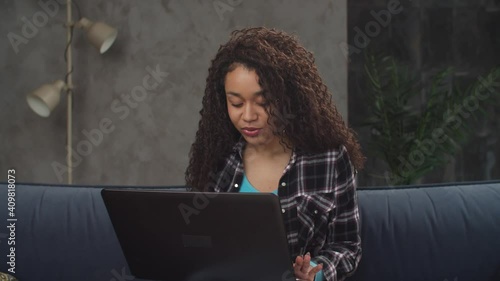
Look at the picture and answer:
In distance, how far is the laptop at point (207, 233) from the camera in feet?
5.13

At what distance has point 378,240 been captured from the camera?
2201 mm

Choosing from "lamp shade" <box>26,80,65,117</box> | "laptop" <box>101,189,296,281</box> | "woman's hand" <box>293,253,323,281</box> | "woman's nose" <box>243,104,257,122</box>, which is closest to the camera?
"laptop" <box>101,189,296,281</box>

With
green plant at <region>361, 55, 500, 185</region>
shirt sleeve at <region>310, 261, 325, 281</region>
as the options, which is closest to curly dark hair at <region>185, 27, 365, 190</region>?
shirt sleeve at <region>310, 261, 325, 281</region>

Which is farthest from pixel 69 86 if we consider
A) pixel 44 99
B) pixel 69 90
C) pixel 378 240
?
pixel 378 240

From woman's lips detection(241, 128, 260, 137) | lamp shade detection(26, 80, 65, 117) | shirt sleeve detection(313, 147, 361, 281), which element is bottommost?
shirt sleeve detection(313, 147, 361, 281)

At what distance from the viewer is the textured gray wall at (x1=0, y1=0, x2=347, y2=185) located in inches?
152

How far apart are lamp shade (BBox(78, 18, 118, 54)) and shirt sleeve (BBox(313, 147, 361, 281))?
2.03m

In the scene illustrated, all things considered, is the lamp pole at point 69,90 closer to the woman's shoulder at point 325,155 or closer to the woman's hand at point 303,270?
the woman's shoulder at point 325,155

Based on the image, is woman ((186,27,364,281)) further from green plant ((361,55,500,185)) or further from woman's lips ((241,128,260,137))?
green plant ((361,55,500,185))

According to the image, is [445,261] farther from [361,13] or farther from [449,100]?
[361,13]

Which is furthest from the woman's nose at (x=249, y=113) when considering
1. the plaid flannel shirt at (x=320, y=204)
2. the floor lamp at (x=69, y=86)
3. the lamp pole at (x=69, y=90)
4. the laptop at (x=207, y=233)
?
the lamp pole at (x=69, y=90)

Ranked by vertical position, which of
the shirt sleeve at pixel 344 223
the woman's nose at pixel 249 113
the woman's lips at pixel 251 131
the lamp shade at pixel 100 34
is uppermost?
the lamp shade at pixel 100 34

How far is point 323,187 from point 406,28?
11.1ft

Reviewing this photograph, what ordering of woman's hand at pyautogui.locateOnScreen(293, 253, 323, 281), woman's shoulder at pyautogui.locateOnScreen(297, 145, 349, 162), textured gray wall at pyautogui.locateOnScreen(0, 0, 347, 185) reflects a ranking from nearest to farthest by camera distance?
woman's hand at pyautogui.locateOnScreen(293, 253, 323, 281) → woman's shoulder at pyautogui.locateOnScreen(297, 145, 349, 162) → textured gray wall at pyautogui.locateOnScreen(0, 0, 347, 185)
